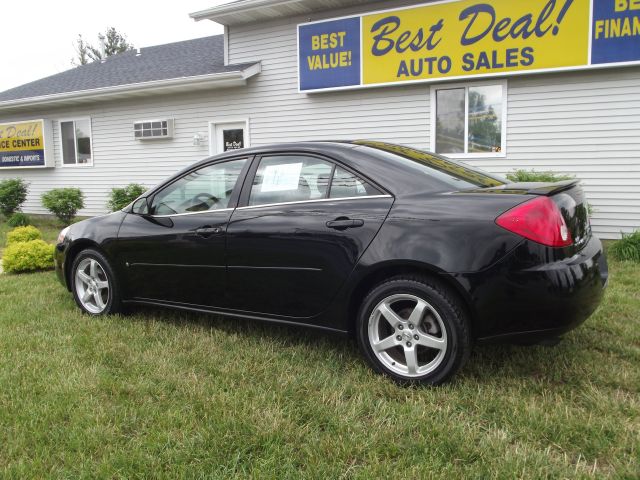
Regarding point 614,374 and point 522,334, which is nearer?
point 522,334

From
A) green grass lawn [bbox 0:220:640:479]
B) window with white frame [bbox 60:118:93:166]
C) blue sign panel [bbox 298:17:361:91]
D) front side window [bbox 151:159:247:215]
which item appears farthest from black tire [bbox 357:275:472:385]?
window with white frame [bbox 60:118:93:166]

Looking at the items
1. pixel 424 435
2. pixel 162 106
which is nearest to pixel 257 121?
pixel 162 106

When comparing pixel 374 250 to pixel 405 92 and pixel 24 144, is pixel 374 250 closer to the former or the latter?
pixel 405 92

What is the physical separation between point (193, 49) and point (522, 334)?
44.4ft

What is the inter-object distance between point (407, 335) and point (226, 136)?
30.1 feet

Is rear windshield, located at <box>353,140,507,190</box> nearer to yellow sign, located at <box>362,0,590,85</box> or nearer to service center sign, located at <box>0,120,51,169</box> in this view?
yellow sign, located at <box>362,0,590,85</box>

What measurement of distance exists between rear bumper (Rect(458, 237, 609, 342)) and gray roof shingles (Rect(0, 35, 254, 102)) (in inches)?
342

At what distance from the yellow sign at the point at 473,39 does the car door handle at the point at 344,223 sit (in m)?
6.16

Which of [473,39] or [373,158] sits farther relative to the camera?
[473,39]

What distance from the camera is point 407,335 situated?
2900 mm

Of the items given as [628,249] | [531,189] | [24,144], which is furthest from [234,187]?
[24,144]

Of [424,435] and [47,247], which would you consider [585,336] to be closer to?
[424,435]

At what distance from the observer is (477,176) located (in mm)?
3459

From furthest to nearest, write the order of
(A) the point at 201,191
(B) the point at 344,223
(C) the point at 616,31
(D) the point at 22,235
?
(D) the point at 22,235
(C) the point at 616,31
(A) the point at 201,191
(B) the point at 344,223
